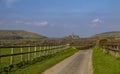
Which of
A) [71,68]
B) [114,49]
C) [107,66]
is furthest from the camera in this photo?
[114,49]

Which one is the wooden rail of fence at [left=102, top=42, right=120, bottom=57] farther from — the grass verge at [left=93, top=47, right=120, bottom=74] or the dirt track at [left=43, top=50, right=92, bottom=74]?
the dirt track at [left=43, top=50, right=92, bottom=74]

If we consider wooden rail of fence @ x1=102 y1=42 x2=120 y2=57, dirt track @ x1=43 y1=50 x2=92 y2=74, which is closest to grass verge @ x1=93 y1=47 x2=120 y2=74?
dirt track @ x1=43 y1=50 x2=92 y2=74

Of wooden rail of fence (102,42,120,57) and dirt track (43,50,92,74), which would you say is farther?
wooden rail of fence (102,42,120,57)

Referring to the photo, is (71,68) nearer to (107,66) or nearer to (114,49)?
(107,66)

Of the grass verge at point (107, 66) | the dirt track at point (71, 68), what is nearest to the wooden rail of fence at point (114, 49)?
the grass verge at point (107, 66)

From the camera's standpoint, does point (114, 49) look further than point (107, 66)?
Yes

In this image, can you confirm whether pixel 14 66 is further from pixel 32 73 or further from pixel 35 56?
pixel 35 56

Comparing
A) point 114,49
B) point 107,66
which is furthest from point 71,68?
point 114,49

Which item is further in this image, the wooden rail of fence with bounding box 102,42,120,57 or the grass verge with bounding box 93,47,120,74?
the wooden rail of fence with bounding box 102,42,120,57

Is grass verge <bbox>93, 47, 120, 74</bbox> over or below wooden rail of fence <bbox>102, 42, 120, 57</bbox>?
below

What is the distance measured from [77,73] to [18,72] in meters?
3.56

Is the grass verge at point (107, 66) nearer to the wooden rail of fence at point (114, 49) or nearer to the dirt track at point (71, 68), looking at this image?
the dirt track at point (71, 68)

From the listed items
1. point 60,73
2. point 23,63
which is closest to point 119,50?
point 23,63

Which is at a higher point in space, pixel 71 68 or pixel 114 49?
pixel 114 49
